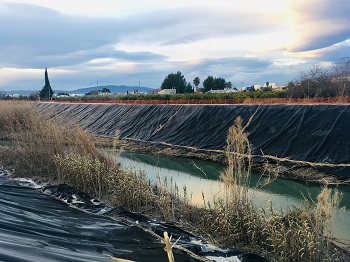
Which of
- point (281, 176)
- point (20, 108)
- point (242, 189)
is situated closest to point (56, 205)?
point (242, 189)

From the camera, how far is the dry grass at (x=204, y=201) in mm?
4184

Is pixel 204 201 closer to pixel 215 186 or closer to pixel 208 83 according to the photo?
pixel 215 186

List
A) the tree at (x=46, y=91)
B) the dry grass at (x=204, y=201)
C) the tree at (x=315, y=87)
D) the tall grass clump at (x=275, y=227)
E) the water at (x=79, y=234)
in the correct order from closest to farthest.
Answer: the water at (x=79, y=234) → the tall grass clump at (x=275, y=227) → the dry grass at (x=204, y=201) → the tree at (x=315, y=87) → the tree at (x=46, y=91)

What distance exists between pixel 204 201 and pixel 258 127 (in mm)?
8208

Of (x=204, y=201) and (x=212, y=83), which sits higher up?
(x=212, y=83)

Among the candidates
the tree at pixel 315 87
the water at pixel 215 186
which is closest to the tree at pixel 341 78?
the tree at pixel 315 87

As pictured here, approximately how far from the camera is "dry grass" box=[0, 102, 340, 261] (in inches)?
165

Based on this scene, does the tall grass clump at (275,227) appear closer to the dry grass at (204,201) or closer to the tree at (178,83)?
the dry grass at (204,201)

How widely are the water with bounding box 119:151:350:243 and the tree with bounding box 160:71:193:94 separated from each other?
33.0 metres

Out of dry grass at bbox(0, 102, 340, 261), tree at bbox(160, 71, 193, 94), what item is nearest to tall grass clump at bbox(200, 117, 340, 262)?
dry grass at bbox(0, 102, 340, 261)

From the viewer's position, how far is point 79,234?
451 cm

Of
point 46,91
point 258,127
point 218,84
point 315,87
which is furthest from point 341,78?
point 46,91

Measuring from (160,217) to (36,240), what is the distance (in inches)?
88.8

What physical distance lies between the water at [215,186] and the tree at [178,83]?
108ft
